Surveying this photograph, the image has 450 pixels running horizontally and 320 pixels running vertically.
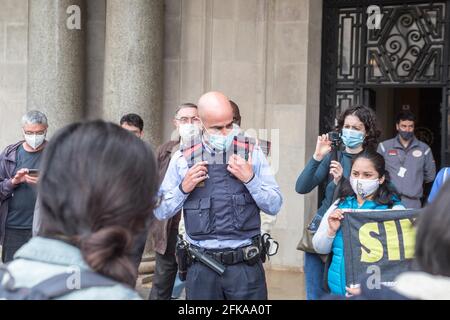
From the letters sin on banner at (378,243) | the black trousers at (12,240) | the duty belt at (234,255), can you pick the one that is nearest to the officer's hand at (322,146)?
the letters sin on banner at (378,243)

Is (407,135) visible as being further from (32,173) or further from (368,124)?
(32,173)

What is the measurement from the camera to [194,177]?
4.19m

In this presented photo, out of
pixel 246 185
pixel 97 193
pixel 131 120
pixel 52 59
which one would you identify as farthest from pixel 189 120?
pixel 97 193

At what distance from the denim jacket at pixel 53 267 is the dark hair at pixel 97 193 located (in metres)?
0.03

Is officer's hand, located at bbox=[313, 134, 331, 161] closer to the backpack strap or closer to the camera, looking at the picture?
the camera

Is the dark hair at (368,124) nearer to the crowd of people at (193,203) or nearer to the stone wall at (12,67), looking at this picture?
the crowd of people at (193,203)

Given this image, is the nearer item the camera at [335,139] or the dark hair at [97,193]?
the dark hair at [97,193]

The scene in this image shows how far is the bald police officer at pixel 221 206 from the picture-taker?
13.8 ft

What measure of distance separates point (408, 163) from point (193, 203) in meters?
4.63

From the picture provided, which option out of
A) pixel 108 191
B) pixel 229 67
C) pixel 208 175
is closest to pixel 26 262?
pixel 108 191

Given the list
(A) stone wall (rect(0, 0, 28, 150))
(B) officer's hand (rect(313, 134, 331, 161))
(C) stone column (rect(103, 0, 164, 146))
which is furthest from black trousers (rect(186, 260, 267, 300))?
(A) stone wall (rect(0, 0, 28, 150))

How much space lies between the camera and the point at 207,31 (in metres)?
8.38

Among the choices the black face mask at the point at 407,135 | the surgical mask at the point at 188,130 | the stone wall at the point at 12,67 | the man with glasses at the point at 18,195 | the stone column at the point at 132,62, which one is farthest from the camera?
the stone wall at the point at 12,67
